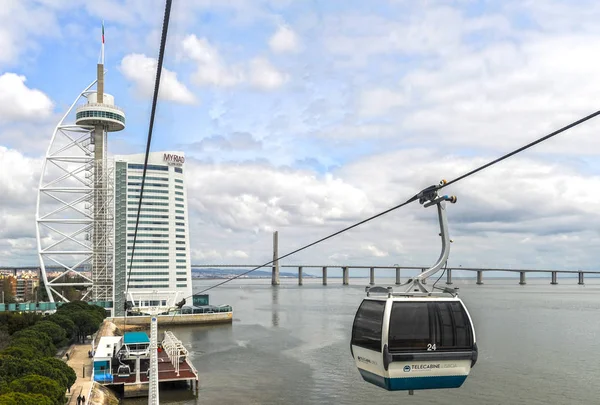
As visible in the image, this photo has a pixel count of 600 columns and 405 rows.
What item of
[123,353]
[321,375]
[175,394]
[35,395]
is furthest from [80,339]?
[35,395]

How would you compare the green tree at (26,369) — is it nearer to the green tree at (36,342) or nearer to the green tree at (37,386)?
the green tree at (37,386)

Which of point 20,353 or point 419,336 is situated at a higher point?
point 419,336

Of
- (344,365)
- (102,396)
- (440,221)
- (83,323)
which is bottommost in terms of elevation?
(344,365)

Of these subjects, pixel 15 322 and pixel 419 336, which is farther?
pixel 15 322

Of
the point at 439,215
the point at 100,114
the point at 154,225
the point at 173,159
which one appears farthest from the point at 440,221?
the point at 173,159

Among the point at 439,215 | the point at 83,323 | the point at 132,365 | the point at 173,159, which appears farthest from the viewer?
the point at 173,159

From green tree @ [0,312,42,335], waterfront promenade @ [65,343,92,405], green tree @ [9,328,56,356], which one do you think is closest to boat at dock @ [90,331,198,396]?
waterfront promenade @ [65,343,92,405]

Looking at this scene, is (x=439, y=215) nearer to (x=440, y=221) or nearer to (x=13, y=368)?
(x=440, y=221)

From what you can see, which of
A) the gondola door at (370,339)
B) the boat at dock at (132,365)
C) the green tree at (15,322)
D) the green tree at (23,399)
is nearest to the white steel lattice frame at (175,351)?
the boat at dock at (132,365)
